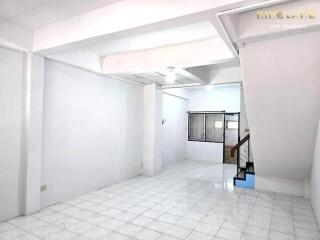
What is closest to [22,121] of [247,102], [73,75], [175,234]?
[73,75]

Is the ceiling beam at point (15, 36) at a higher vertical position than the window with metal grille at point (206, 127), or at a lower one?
higher

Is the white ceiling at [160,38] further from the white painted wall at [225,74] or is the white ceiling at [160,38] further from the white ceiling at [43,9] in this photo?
the white painted wall at [225,74]

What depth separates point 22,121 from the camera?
3.44 metres

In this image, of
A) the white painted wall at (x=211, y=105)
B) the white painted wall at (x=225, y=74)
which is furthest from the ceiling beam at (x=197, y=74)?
the white painted wall at (x=211, y=105)

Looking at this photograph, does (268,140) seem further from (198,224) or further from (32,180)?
(32,180)

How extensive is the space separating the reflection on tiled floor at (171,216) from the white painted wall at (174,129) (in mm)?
2565

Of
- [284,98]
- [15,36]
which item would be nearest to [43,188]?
[15,36]

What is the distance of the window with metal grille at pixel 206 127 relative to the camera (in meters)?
8.60

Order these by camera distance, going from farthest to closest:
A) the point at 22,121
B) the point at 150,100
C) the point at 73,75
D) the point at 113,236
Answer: the point at 150,100 < the point at 73,75 < the point at 22,121 < the point at 113,236

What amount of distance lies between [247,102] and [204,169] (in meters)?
4.27

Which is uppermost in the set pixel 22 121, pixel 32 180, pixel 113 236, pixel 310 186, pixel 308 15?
pixel 308 15

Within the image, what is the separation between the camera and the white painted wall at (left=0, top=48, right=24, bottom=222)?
3172mm

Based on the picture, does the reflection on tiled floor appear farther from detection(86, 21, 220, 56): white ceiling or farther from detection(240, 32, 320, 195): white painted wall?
detection(86, 21, 220, 56): white ceiling

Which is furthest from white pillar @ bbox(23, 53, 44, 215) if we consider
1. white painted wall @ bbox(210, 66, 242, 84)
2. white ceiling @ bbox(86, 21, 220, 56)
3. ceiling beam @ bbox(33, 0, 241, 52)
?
white painted wall @ bbox(210, 66, 242, 84)
